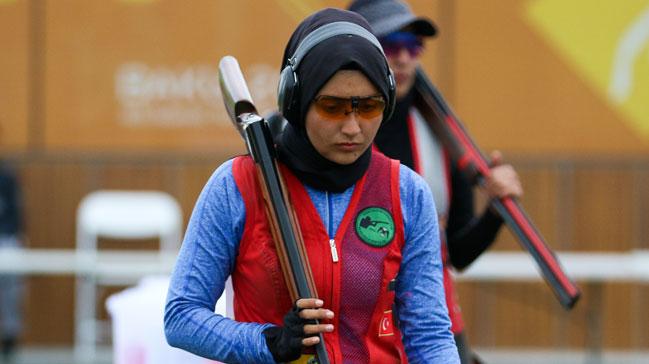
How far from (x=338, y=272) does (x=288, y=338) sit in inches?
6.7

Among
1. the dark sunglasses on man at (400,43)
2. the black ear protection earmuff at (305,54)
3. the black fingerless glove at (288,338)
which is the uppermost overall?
the dark sunglasses on man at (400,43)

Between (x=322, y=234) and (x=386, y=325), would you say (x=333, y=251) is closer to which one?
(x=322, y=234)

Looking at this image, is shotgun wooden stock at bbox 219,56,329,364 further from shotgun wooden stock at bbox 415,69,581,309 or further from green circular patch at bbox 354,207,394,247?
shotgun wooden stock at bbox 415,69,581,309

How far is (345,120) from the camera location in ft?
7.79

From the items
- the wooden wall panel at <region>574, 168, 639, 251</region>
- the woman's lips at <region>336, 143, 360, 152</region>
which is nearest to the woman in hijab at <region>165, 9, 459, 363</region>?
the woman's lips at <region>336, 143, 360, 152</region>

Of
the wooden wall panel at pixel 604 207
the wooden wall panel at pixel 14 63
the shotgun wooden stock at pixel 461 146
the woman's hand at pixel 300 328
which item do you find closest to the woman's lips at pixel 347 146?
the woman's hand at pixel 300 328

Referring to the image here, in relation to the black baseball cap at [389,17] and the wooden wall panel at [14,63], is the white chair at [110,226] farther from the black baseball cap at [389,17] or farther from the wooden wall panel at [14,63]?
the black baseball cap at [389,17]

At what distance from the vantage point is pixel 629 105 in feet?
31.3

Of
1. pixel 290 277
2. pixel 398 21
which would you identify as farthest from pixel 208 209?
pixel 398 21

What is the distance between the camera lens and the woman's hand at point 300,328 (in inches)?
89.6

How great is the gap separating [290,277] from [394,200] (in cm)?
29

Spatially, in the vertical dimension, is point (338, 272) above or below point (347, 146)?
below

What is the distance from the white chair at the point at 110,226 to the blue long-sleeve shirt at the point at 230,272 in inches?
264

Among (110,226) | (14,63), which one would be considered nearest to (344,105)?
(110,226)
